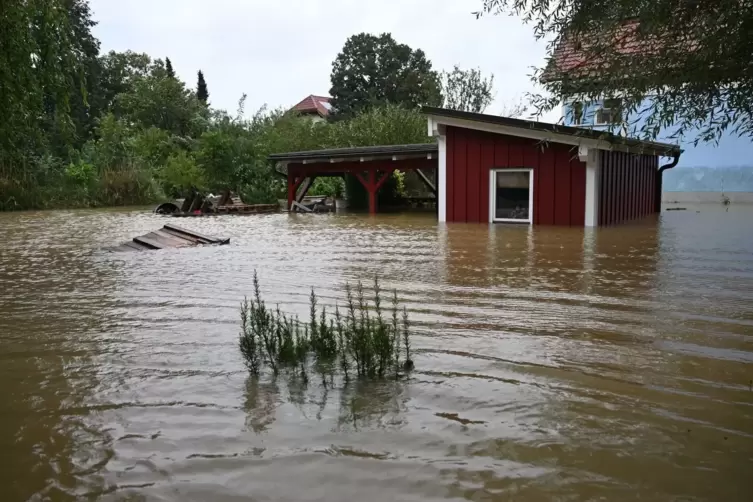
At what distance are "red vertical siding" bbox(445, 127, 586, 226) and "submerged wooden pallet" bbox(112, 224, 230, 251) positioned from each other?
7.00 meters

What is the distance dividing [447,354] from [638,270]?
4807 mm

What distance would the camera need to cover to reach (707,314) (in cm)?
596

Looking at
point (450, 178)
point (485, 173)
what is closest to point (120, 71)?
point (450, 178)

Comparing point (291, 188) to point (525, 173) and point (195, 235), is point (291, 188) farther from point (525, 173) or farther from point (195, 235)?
point (195, 235)

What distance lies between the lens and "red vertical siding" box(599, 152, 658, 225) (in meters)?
16.1

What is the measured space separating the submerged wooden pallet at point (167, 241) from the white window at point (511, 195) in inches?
289

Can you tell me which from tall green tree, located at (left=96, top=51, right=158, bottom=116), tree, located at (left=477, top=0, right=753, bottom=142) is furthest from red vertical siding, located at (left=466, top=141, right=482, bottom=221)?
tall green tree, located at (left=96, top=51, right=158, bottom=116)

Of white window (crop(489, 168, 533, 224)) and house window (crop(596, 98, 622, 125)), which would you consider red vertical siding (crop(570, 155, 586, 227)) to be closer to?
Answer: white window (crop(489, 168, 533, 224))

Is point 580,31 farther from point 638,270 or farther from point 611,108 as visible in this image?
point 638,270

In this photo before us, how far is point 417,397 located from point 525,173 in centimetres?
1332

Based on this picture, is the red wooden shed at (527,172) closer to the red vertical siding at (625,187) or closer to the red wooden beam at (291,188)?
the red vertical siding at (625,187)

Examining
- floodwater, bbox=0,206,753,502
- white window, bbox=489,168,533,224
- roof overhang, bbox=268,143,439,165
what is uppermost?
roof overhang, bbox=268,143,439,165

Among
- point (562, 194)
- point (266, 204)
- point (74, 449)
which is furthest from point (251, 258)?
point (266, 204)

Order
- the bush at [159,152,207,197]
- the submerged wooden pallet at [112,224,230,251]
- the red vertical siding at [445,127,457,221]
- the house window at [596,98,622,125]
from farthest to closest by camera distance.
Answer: the bush at [159,152,207,197]
the red vertical siding at [445,127,457,221]
the submerged wooden pallet at [112,224,230,251]
the house window at [596,98,622,125]
